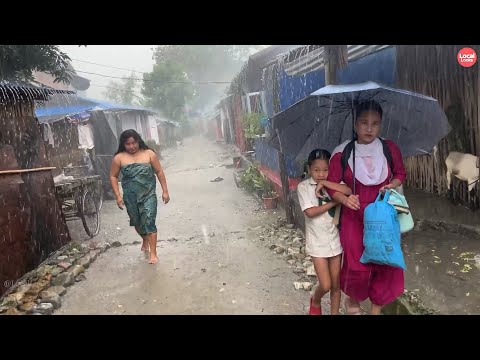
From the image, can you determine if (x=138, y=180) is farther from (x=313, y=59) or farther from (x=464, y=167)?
(x=464, y=167)

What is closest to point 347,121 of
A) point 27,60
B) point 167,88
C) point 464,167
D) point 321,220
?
point 321,220

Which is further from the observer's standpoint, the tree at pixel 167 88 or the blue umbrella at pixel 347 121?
the tree at pixel 167 88

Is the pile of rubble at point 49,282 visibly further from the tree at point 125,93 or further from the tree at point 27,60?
the tree at point 125,93

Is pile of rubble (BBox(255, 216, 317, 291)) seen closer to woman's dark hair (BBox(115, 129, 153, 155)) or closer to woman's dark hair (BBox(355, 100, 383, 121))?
woman's dark hair (BBox(355, 100, 383, 121))

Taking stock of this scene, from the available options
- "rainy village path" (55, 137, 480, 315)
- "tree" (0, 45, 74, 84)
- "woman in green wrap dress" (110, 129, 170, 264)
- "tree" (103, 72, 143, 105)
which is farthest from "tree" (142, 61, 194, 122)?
"woman in green wrap dress" (110, 129, 170, 264)

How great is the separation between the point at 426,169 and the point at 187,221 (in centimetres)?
423

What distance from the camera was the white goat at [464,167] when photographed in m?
4.36

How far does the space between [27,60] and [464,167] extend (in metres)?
7.35

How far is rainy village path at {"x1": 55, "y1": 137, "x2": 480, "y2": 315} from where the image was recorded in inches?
134

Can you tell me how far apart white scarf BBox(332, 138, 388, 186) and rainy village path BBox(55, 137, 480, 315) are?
4.10ft

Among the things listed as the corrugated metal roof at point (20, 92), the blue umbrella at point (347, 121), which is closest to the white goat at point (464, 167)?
the blue umbrella at point (347, 121)

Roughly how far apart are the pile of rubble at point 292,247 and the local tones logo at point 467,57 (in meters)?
3.00

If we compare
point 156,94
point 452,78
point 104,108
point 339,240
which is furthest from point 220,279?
point 156,94

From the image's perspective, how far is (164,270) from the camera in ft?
15.0
